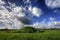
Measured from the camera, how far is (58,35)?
33.4ft

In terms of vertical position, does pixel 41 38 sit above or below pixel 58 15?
below

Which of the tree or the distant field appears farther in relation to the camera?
the tree

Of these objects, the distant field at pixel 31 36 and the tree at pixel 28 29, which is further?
the tree at pixel 28 29

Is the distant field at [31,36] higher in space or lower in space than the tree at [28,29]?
lower

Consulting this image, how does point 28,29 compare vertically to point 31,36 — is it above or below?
above

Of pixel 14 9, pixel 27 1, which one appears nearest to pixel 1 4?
pixel 14 9

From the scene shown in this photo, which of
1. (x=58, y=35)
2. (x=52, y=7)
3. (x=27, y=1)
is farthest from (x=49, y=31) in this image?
(x=27, y=1)

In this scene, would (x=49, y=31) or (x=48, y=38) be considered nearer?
(x=48, y=38)

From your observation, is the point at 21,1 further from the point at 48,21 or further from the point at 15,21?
the point at 48,21

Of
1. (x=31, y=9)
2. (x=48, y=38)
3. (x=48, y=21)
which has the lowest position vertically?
(x=48, y=38)

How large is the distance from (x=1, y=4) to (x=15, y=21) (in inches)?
46.8

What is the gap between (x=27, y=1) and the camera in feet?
33.4

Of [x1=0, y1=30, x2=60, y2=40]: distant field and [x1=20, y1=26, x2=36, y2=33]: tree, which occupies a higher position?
[x1=20, y1=26, x2=36, y2=33]: tree

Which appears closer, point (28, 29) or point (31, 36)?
point (31, 36)
